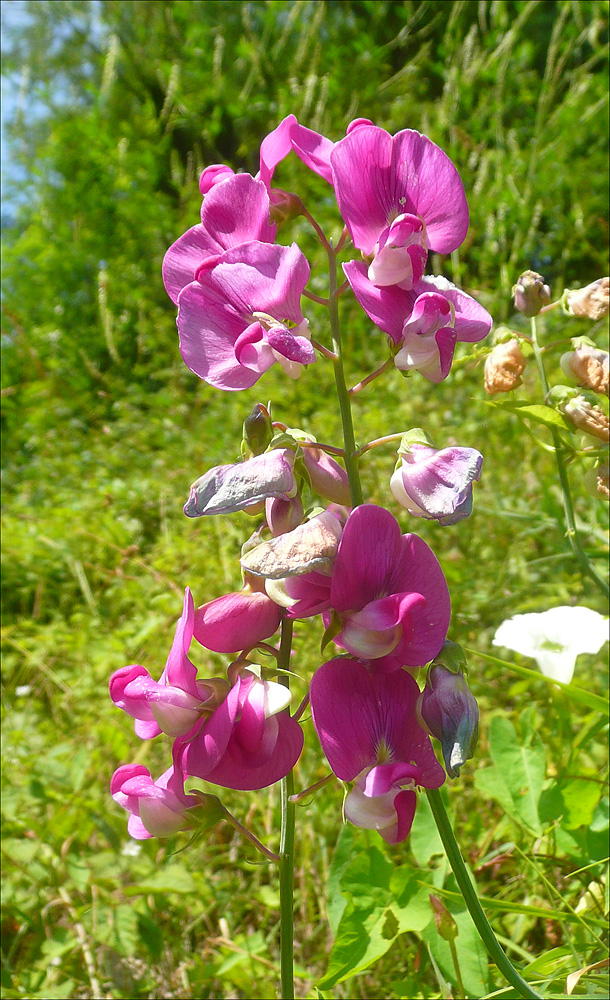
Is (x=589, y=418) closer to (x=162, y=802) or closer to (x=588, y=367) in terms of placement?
(x=588, y=367)

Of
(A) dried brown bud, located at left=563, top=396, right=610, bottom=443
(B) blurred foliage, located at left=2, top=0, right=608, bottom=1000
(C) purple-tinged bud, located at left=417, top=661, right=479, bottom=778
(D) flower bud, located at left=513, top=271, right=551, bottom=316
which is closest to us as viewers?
(C) purple-tinged bud, located at left=417, top=661, right=479, bottom=778

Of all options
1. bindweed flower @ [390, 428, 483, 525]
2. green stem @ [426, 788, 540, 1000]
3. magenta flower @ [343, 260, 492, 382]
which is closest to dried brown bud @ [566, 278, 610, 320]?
magenta flower @ [343, 260, 492, 382]

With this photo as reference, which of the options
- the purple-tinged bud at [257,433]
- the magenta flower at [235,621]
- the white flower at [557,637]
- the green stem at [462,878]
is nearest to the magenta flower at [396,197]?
the purple-tinged bud at [257,433]

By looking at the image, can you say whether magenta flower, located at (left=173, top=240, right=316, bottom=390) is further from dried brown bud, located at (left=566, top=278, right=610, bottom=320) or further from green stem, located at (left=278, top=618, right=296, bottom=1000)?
dried brown bud, located at (left=566, top=278, right=610, bottom=320)

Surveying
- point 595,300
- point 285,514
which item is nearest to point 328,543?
point 285,514

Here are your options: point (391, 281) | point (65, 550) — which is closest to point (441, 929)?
point (391, 281)

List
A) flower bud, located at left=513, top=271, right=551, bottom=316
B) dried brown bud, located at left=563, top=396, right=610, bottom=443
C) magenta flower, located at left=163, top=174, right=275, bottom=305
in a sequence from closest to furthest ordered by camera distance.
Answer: magenta flower, located at left=163, top=174, right=275, bottom=305, dried brown bud, located at left=563, top=396, right=610, bottom=443, flower bud, located at left=513, top=271, right=551, bottom=316

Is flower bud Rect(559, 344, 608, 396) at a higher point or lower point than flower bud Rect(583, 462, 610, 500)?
higher

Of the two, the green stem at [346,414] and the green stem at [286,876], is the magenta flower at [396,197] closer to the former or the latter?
the green stem at [346,414]
